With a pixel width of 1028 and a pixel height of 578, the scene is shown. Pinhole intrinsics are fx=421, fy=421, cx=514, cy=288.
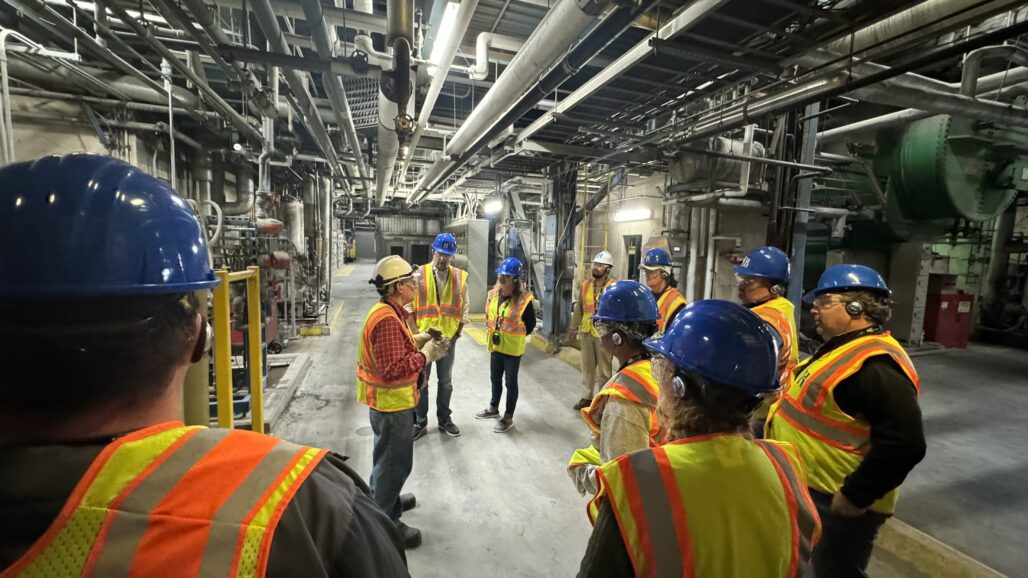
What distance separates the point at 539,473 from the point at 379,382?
6.21ft

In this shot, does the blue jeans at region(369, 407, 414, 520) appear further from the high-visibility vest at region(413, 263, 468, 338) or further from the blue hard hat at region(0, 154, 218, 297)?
the blue hard hat at region(0, 154, 218, 297)

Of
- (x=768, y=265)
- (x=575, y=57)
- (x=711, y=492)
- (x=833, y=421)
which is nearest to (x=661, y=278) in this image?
(x=768, y=265)

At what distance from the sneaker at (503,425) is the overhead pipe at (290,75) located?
3759mm

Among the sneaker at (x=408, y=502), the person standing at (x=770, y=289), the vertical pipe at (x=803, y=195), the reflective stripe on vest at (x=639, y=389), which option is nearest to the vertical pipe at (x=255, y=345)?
the sneaker at (x=408, y=502)

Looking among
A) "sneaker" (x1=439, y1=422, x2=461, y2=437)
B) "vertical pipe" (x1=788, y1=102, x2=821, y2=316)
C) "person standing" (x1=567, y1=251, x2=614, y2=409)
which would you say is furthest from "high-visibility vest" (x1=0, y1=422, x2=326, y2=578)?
"vertical pipe" (x1=788, y1=102, x2=821, y2=316)

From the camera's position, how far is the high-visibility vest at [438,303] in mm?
4555

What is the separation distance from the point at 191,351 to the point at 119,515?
1.05 feet

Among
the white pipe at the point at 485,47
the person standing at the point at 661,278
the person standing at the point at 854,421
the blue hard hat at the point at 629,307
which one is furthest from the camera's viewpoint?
the person standing at the point at 661,278

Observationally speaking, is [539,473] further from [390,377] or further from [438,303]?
[438,303]

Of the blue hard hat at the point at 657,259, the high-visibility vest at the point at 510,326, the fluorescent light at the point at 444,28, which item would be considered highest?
the fluorescent light at the point at 444,28

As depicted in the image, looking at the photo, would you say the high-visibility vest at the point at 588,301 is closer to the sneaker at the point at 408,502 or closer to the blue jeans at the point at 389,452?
the sneaker at the point at 408,502

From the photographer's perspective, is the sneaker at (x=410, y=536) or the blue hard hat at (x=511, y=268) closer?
the sneaker at (x=410, y=536)

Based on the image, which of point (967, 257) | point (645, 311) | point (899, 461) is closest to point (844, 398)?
point (899, 461)

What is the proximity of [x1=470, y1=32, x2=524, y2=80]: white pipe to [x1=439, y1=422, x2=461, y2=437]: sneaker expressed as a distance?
343cm
